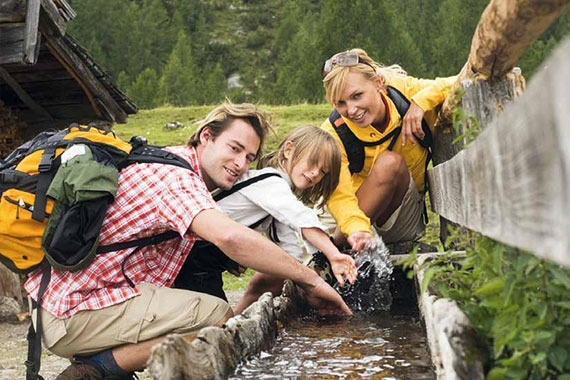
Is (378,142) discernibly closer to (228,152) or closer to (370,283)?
(370,283)

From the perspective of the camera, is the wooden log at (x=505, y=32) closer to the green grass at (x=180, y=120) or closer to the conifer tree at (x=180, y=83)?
the green grass at (x=180, y=120)

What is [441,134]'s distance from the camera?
5059mm

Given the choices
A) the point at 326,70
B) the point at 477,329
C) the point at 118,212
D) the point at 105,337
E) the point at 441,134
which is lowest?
the point at 105,337

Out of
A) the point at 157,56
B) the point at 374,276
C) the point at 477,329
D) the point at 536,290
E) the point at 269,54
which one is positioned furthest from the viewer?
the point at 269,54

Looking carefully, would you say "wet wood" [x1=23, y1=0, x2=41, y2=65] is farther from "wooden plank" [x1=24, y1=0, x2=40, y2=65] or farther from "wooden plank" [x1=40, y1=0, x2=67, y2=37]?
"wooden plank" [x1=40, y1=0, x2=67, y2=37]

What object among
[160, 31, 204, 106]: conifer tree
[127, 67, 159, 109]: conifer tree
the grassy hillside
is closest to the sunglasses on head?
the grassy hillside

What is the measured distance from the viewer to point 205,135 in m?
4.01

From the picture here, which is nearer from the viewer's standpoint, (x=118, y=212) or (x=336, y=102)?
(x=118, y=212)

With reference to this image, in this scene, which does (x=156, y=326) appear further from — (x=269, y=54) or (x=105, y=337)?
(x=269, y=54)

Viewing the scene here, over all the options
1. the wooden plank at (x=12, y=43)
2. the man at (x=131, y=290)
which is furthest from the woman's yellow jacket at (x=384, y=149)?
the wooden plank at (x=12, y=43)

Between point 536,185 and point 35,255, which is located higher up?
point 536,185

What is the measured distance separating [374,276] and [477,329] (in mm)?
2519

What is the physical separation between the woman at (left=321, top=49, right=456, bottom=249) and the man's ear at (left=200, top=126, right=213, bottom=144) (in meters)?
1.09

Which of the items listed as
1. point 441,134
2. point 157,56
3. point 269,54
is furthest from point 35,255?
point 269,54
